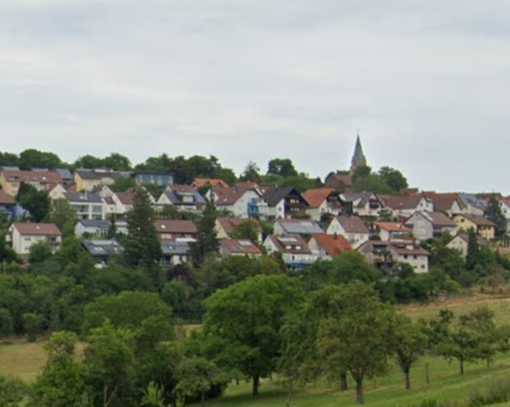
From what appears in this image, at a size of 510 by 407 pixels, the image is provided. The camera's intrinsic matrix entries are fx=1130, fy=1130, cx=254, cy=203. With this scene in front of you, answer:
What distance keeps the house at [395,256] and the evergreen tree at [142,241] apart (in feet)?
63.3

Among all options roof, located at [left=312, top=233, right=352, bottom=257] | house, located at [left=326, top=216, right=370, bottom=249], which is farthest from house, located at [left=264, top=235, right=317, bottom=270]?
house, located at [left=326, top=216, right=370, bottom=249]

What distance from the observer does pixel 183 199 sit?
380 feet

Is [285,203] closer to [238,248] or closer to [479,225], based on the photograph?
[479,225]

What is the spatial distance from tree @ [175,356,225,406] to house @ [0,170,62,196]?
6604cm

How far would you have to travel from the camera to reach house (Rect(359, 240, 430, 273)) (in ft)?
311

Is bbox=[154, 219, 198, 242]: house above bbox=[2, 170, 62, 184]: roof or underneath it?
underneath

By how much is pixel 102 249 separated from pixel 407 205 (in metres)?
43.0

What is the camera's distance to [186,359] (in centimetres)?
4719

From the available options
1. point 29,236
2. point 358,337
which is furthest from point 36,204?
point 358,337

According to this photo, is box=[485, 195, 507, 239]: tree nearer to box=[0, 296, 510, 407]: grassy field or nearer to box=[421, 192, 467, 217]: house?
box=[421, 192, 467, 217]: house

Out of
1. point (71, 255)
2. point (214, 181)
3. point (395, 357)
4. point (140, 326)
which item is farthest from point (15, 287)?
point (214, 181)

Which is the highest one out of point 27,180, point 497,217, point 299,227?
point 27,180

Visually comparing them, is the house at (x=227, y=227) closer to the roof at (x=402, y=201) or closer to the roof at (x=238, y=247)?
the roof at (x=238, y=247)

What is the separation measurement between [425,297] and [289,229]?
77.1ft
